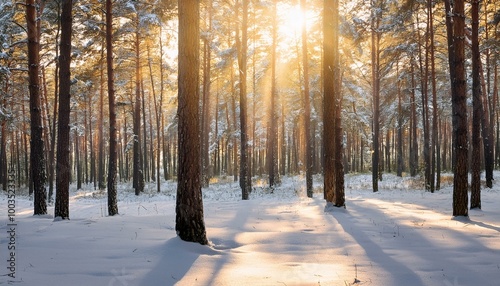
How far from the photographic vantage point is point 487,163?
63.9ft

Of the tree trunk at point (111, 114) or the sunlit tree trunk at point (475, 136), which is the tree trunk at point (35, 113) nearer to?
the tree trunk at point (111, 114)

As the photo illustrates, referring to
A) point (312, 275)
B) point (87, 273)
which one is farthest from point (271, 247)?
point (87, 273)

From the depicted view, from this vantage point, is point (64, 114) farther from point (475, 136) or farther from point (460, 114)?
point (475, 136)

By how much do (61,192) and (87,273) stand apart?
541 centimetres

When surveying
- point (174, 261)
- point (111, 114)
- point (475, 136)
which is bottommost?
point (174, 261)

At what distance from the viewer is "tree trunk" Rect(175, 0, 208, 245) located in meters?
5.84

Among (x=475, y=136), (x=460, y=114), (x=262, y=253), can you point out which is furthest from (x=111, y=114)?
(x=475, y=136)

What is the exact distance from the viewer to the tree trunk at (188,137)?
19.2 feet

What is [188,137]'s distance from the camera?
5.85 m

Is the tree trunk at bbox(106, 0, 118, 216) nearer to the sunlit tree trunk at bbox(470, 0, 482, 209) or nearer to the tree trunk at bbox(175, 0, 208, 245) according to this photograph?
the tree trunk at bbox(175, 0, 208, 245)

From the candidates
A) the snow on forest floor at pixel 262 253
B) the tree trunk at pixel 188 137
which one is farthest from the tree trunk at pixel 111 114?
the tree trunk at pixel 188 137

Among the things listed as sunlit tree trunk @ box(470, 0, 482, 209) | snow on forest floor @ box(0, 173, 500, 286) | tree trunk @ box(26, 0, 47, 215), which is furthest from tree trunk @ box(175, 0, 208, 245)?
sunlit tree trunk @ box(470, 0, 482, 209)

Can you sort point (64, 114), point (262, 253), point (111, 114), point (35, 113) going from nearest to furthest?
1. point (262, 253)
2. point (64, 114)
3. point (35, 113)
4. point (111, 114)

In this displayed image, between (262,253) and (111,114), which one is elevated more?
(111,114)
